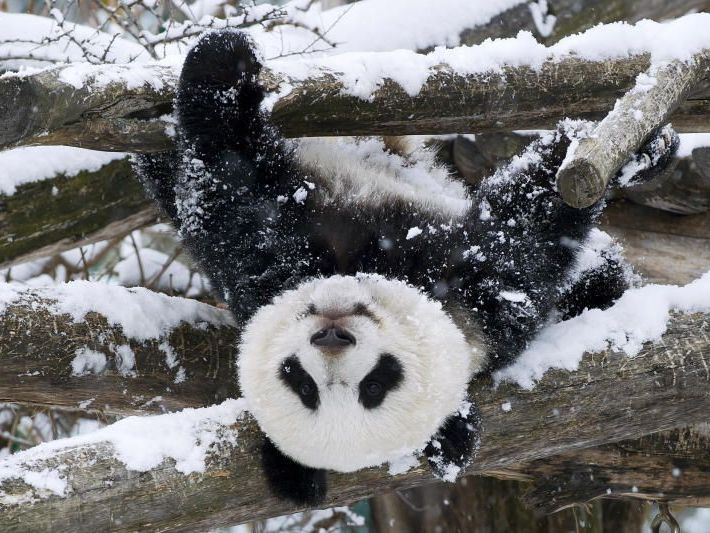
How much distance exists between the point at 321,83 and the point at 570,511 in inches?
138

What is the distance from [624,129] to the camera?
2.62 metres

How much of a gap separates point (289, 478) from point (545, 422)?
37.6 inches

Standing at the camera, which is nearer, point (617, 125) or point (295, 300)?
point (617, 125)

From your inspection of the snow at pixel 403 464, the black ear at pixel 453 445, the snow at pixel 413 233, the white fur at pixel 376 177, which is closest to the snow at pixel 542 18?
the white fur at pixel 376 177

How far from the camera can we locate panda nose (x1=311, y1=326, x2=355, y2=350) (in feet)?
8.56

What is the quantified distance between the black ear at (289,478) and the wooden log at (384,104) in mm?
1183

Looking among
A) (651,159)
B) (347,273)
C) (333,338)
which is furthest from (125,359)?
(651,159)

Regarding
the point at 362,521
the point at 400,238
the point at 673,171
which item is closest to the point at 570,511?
the point at 362,521

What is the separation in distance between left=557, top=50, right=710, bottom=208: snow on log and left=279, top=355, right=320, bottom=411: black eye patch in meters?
0.98

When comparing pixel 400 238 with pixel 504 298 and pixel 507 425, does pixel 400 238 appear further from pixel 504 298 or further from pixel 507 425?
pixel 507 425

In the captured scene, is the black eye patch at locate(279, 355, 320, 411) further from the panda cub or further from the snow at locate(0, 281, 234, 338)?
the snow at locate(0, 281, 234, 338)

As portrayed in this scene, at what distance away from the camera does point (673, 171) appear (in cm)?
458

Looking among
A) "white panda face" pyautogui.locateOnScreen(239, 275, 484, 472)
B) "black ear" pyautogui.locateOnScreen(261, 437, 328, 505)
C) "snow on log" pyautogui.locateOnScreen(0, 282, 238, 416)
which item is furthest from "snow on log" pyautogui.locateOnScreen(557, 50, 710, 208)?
"snow on log" pyautogui.locateOnScreen(0, 282, 238, 416)

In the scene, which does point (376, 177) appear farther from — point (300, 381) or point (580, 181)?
point (580, 181)
